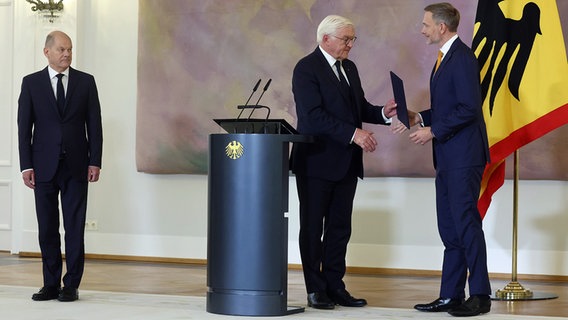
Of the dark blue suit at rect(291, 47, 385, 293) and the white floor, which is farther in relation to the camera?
the dark blue suit at rect(291, 47, 385, 293)

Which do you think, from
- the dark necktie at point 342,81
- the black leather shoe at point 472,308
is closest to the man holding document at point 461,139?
the black leather shoe at point 472,308

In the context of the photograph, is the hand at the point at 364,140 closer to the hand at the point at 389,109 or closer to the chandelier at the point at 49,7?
the hand at the point at 389,109

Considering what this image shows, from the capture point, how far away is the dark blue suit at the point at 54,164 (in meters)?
5.55

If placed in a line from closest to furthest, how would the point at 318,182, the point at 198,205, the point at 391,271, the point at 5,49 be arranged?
the point at 318,182, the point at 391,271, the point at 198,205, the point at 5,49

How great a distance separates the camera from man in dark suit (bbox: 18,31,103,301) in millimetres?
5547

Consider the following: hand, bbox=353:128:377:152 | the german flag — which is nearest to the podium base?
hand, bbox=353:128:377:152

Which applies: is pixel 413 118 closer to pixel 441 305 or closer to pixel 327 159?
pixel 327 159

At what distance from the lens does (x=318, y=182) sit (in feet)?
17.1

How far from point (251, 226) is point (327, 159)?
2.14ft

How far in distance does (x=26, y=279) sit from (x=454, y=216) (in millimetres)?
3246

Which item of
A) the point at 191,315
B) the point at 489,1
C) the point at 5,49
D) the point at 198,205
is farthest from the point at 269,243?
the point at 5,49

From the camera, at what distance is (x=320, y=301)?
17.0ft

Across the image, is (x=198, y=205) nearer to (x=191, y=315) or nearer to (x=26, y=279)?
(x=26, y=279)

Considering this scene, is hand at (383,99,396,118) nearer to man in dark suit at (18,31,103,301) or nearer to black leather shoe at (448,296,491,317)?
black leather shoe at (448,296,491,317)
